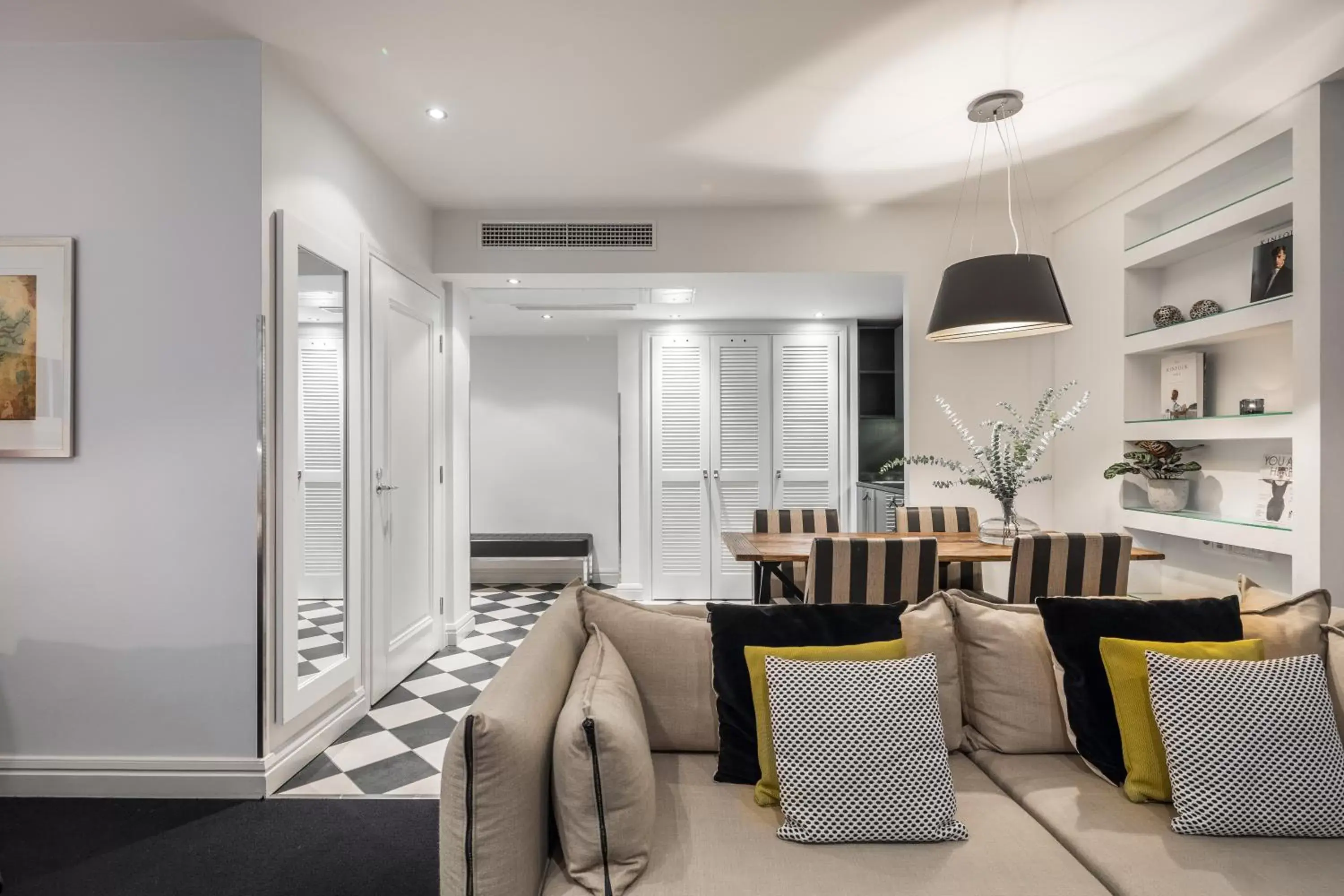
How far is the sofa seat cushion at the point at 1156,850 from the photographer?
1185 mm

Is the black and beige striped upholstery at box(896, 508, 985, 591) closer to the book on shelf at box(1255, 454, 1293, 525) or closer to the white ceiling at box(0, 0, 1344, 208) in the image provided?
the book on shelf at box(1255, 454, 1293, 525)

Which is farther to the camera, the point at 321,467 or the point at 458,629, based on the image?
the point at 458,629

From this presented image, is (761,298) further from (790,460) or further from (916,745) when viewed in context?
(916,745)

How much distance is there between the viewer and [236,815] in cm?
219

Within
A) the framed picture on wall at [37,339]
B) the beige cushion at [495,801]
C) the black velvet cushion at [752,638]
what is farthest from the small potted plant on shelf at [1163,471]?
the framed picture on wall at [37,339]

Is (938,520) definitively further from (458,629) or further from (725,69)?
(458,629)

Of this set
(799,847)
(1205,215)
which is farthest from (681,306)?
(799,847)

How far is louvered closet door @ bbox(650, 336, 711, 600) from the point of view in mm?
5426

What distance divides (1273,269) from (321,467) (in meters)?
3.66

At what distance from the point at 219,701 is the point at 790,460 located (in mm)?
4087

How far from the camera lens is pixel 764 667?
1.51 m

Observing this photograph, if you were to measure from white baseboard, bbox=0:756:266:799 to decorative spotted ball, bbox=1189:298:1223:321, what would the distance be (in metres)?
3.99

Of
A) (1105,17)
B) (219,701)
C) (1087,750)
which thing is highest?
(1105,17)

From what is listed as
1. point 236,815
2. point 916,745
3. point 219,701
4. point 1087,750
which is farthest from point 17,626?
point 1087,750
